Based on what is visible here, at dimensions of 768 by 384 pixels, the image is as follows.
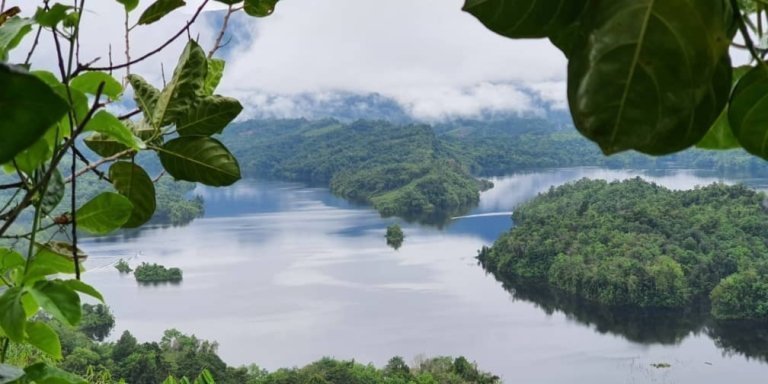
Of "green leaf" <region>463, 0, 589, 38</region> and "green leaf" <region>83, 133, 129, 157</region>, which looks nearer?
"green leaf" <region>463, 0, 589, 38</region>

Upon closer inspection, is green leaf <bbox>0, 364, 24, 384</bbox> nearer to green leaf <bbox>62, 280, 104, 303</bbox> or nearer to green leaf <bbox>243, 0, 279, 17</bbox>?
green leaf <bbox>62, 280, 104, 303</bbox>

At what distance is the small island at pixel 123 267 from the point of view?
10953 mm

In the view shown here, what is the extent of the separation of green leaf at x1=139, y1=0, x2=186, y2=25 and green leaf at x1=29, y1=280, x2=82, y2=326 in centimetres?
14

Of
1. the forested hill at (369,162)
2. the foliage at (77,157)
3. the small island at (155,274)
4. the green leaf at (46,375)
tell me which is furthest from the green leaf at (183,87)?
the forested hill at (369,162)

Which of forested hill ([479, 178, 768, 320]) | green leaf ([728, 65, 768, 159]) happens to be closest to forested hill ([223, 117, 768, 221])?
forested hill ([479, 178, 768, 320])

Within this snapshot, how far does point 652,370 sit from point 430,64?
9.11 meters

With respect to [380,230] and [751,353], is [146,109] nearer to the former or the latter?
[751,353]

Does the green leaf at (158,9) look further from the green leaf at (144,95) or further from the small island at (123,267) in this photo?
the small island at (123,267)

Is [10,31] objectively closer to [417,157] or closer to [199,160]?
[199,160]

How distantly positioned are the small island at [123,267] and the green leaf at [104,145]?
11.4 m

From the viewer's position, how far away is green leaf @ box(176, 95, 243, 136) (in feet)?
0.85

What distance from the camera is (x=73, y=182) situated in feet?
0.66

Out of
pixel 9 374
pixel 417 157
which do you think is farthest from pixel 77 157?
pixel 417 157

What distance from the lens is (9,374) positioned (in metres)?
0.14
